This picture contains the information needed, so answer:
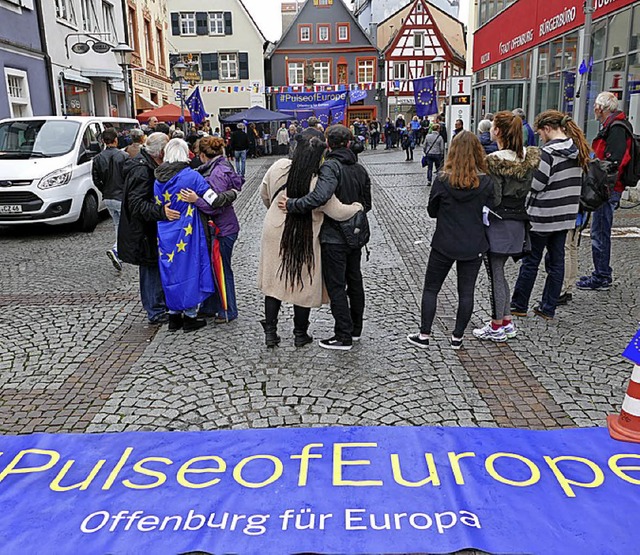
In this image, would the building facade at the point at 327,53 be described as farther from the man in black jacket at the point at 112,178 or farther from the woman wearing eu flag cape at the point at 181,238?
the woman wearing eu flag cape at the point at 181,238

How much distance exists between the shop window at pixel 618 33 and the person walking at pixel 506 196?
32.5 ft

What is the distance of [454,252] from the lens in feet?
16.3

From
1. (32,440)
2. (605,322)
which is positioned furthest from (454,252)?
(32,440)

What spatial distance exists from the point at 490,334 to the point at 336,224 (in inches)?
66.4

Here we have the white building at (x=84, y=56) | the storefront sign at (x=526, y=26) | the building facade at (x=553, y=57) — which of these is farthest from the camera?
the white building at (x=84, y=56)

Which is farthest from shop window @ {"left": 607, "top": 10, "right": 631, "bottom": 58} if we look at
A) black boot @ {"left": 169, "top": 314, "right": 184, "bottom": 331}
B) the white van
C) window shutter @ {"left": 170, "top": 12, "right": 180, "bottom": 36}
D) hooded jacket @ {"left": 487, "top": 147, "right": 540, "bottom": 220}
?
window shutter @ {"left": 170, "top": 12, "right": 180, "bottom": 36}

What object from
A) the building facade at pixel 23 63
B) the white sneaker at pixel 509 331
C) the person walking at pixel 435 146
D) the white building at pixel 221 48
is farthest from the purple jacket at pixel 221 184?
the white building at pixel 221 48

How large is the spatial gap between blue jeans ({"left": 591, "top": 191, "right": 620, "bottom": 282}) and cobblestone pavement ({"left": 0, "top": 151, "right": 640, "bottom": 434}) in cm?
23

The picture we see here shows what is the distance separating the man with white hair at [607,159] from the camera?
6.58m

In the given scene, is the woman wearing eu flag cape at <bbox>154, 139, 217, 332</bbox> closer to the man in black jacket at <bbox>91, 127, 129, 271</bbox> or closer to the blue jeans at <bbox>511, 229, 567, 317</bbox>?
the blue jeans at <bbox>511, 229, 567, 317</bbox>

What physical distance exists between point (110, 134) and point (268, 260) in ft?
14.9

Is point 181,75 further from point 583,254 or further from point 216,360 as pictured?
point 216,360

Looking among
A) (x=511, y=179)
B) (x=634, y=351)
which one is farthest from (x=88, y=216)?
(x=634, y=351)

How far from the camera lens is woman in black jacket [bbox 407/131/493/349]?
479cm
